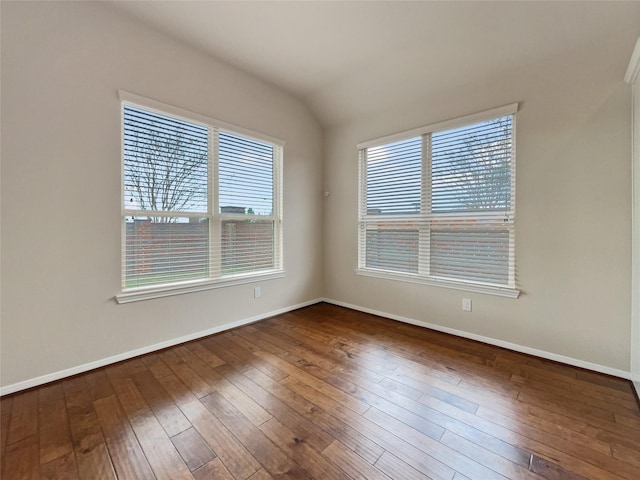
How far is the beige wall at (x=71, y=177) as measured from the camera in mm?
1832

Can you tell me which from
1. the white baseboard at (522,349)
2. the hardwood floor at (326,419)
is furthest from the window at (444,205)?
the hardwood floor at (326,419)

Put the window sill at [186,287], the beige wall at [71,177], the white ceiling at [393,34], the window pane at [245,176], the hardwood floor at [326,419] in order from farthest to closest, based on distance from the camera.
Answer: the window pane at [245,176] → the window sill at [186,287] → the white ceiling at [393,34] → the beige wall at [71,177] → the hardwood floor at [326,419]

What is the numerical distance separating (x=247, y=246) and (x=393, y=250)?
1838 mm

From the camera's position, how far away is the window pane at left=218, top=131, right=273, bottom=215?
2971 millimetres

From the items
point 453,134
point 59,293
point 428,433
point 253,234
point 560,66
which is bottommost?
point 428,433

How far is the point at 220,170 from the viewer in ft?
9.61

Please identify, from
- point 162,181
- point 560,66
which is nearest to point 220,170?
point 162,181

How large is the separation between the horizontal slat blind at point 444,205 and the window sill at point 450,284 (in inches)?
1.8

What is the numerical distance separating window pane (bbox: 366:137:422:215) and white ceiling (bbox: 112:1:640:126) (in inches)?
23.2

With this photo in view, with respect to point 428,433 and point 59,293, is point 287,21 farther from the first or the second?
point 428,433

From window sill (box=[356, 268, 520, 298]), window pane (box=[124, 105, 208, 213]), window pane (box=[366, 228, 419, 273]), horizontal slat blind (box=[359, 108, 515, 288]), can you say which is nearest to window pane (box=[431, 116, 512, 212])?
horizontal slat blind (box=[359, 108, 515, 288])

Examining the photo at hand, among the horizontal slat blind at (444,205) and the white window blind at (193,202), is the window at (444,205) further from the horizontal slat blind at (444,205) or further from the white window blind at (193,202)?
the white window blind at (193,202)

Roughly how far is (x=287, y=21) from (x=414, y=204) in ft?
7.30

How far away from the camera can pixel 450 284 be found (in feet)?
9.43
